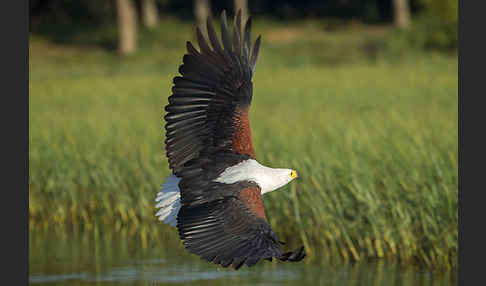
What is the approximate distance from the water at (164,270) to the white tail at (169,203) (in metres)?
1.87

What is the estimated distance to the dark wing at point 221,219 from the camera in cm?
490

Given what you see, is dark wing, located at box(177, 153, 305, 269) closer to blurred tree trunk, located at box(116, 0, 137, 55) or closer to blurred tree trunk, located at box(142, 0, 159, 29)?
blurred tree trunk, located at box(116, 0, 137, 55)

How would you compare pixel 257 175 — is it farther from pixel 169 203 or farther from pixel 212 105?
pixel 169 203

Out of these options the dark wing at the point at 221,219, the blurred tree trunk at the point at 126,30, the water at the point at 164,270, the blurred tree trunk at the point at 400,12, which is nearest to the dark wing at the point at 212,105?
the dark wing at the point at 221,219

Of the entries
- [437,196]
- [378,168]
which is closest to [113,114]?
[378,168]

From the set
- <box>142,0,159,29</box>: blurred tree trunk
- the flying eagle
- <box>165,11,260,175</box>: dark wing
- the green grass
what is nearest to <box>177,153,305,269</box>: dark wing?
the flying eagle

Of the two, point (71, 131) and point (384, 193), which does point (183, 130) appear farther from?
point (71, 131)

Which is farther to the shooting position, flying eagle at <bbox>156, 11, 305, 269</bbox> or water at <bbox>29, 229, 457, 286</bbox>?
water at <bbox>29, 229, 457, 286</bbox>

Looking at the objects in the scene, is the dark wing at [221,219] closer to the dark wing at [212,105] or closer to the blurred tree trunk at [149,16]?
the dark wing at [212,105]

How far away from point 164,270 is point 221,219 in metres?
2.96

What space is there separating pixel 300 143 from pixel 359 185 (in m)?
2.43

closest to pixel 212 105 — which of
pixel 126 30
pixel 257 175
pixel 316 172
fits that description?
pixel 257 175

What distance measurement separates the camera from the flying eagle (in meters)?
5.14

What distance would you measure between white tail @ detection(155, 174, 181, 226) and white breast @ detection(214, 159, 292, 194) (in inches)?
19.7
